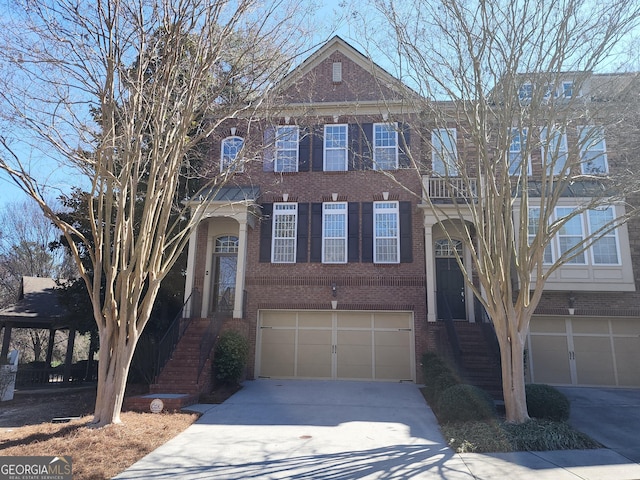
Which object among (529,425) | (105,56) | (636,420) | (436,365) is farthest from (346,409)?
(105,56)

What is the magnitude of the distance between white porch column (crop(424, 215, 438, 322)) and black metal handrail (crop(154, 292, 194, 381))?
7.07 meters

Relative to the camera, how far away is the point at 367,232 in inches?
565

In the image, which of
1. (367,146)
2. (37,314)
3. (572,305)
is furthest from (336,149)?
(37,314)

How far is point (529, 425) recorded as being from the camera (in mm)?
7453

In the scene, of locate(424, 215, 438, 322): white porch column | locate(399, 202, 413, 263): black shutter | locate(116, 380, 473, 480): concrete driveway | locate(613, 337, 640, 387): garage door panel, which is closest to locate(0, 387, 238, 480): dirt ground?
locate(116, 380, 473, 480): concrete driveway

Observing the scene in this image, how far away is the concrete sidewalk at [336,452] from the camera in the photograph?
5.90 metres

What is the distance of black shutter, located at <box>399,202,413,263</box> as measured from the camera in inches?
550

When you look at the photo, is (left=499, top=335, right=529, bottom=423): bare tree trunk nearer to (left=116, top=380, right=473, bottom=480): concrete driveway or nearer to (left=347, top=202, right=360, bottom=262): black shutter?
(left=116, top=380, right=473, bottom=480): concrete driveway

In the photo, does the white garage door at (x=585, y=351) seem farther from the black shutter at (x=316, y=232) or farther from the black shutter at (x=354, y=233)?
the black shutter at (x=316, y=232)

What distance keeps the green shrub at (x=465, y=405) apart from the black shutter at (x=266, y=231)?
7616mm

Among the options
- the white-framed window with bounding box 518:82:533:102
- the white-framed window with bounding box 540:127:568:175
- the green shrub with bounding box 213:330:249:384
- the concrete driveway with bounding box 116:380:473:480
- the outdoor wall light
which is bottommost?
the concrete driveway with bounding box 116:380:473:480

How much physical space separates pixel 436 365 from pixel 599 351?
5.94m

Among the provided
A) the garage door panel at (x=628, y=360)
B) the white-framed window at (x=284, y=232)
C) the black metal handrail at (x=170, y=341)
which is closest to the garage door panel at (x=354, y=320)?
the white-framed window at (x=284, y=232)

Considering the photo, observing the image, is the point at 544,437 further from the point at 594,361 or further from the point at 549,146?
the point at 594,361
